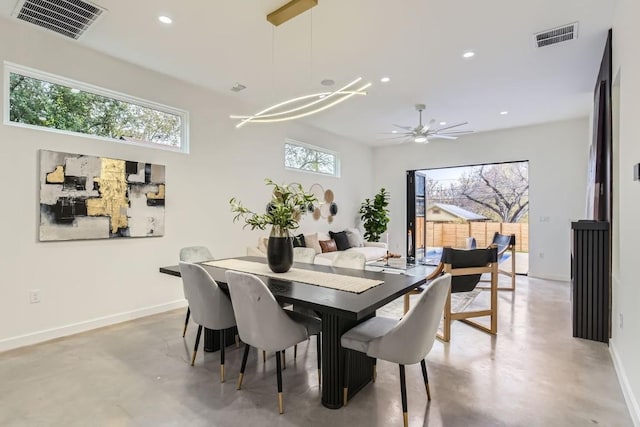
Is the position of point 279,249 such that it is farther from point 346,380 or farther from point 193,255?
point 193,255

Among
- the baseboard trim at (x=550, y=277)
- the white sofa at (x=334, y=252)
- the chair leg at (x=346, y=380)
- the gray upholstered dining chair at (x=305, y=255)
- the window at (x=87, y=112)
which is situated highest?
the window at (x=87, y=112)

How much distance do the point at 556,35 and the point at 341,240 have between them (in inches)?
183

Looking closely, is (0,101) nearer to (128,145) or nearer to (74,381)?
(128,145)

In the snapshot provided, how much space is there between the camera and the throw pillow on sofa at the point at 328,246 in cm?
627

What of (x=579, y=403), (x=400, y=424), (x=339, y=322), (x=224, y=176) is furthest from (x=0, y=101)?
(x=579, y=403)

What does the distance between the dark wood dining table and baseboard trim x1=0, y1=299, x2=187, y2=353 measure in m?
2.44

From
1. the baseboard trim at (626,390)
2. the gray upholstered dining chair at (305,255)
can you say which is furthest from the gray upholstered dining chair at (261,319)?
the baseboard trim at (626,390)

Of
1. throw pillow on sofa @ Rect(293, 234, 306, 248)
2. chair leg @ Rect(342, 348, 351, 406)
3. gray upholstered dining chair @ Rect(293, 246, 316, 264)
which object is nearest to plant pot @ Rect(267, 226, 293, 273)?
gray upholstered dining chair @ Rect(293, 246, 316, 264)

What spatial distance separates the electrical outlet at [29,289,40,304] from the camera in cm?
322

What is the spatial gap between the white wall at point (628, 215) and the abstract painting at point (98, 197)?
4.57 metres

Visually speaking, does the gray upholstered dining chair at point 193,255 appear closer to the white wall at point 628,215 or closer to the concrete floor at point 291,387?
the concrete floor at point 291,387

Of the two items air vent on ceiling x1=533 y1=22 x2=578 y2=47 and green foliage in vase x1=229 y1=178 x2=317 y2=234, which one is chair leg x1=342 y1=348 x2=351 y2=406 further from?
air vent on ceiling x1=533 y1=22 x2=578 y2=47

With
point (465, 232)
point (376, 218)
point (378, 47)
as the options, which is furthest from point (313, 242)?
point (465, 232)

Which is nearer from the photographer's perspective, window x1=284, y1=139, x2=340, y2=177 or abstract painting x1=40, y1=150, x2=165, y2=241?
abstract painting x1=40, y1=150, x2=165, y2=241
